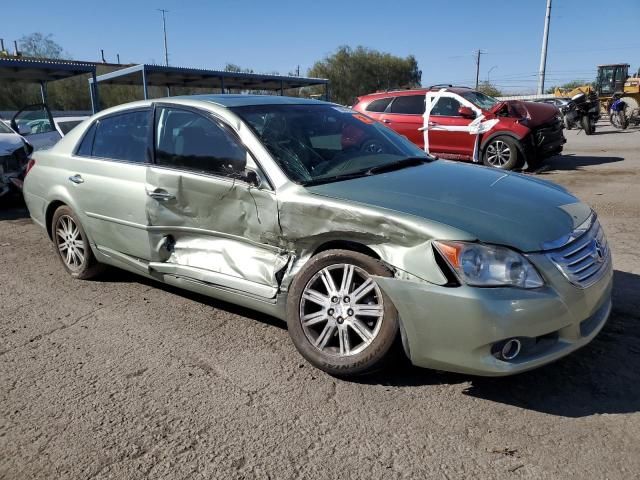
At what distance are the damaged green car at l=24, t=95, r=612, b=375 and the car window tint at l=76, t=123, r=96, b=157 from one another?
20 millimetres

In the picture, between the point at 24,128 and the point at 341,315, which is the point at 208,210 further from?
the point at 24,128

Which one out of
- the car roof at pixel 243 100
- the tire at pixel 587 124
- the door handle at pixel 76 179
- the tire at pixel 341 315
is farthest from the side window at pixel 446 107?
the tire at pixel 587 124

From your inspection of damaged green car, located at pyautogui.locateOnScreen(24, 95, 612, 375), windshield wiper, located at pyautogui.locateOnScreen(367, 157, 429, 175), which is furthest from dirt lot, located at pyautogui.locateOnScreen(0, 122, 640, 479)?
windshield wiper, located at pyautogui.locateOnScreen(367, 157, 429, 175)

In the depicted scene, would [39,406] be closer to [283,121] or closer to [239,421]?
[239,421]

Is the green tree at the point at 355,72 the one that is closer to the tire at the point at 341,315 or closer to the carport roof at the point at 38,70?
the carport roof at the point at 38,70

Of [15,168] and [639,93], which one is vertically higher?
[639,93]

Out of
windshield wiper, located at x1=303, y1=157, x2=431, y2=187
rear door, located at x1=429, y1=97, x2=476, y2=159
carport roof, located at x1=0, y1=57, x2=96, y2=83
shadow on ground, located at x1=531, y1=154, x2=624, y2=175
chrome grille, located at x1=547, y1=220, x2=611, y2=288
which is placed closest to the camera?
chrome grille, located at x1=547, y1=220, x2=611, y2=288

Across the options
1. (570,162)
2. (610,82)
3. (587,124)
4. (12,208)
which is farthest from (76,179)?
(610,82)

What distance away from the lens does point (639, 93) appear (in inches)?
966

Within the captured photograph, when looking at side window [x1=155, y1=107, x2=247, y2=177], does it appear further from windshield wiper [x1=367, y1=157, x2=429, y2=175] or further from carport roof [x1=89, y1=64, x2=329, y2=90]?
carport roof [x1=89, y1=64, x2=329, y2=90]

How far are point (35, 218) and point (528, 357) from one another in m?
4.78

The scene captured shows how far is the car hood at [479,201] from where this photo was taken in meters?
2.72

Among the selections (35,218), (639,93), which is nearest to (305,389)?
(35,218)

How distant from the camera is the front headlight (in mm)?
2574
